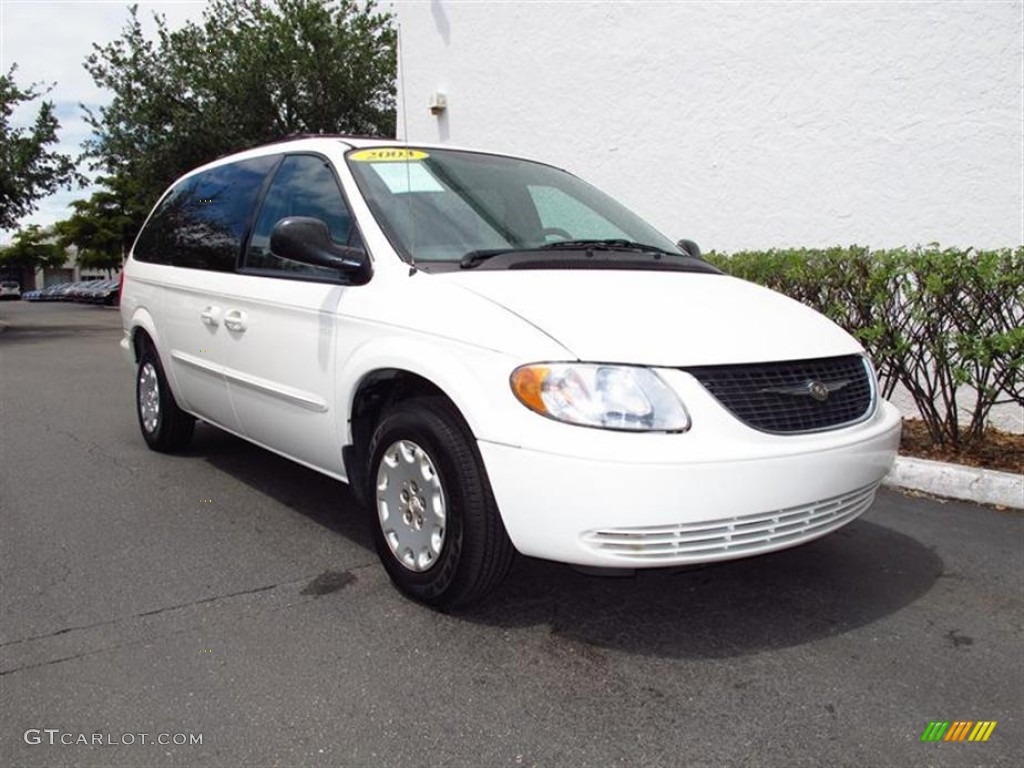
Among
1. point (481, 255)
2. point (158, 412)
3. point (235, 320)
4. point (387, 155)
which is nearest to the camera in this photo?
point (481, 255)

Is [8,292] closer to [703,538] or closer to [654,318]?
[654,318]

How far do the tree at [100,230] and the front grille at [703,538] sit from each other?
178 ft

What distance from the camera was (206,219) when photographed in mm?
4730

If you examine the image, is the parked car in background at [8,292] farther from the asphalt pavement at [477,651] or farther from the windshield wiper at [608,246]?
the windshield wiper at [608,246]

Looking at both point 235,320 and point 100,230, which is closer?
point 235,320

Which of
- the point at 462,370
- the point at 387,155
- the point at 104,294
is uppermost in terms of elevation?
the point at 387,155

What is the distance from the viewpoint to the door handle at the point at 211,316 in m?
4.29

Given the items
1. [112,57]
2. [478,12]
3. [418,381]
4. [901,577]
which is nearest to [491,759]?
[418,381]

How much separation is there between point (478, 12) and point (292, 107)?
1279cm

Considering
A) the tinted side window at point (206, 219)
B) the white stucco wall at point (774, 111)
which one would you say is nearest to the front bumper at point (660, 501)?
the tinted side window at point (206, 219)

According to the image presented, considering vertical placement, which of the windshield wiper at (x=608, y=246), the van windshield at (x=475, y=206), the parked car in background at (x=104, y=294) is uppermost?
the van windshield at (x=475, y=206)

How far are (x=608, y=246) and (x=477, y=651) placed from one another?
1854 millimetres

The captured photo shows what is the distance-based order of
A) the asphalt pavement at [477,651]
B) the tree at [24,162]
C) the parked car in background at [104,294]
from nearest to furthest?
the asphalt pavement at [477,651]
the tree at [24,162]
the parked car in background at [104,294]

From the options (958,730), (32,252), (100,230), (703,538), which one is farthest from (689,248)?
(32,252)
